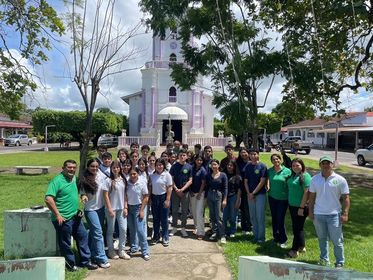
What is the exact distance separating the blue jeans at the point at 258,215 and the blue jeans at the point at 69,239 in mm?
2875

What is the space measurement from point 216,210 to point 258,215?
0.74 metres

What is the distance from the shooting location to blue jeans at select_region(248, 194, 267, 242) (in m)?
6.58

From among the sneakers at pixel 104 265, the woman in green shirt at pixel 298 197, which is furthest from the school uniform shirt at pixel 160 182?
the woman in green shirt at pixel 298 197

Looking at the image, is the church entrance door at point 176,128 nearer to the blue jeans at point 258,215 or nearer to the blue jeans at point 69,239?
the blue jeans at point 258,215

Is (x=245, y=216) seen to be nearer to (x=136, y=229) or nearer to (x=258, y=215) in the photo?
(x=258, y=215)

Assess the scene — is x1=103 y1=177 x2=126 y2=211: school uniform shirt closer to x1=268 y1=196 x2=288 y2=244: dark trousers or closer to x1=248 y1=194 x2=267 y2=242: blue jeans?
x1=248 y1=194 x2=267 y2=242: blue jeans

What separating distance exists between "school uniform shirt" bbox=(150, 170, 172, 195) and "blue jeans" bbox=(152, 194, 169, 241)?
9 cm

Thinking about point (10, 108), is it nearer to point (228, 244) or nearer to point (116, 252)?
point (116, 252)

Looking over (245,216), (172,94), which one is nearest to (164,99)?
(172,94)

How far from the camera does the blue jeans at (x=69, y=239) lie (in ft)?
17.1

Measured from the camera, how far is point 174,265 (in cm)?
558

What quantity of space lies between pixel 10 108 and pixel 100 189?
820 centimetres

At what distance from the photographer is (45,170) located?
16.7m

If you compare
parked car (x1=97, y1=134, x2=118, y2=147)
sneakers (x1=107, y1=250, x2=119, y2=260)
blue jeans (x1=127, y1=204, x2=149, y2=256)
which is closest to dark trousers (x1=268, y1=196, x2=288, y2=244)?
blue jeans (x1=127, y1=204, x2=149, y2=256)
